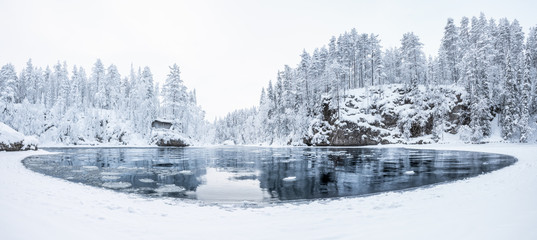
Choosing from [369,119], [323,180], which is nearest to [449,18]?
[369,119]

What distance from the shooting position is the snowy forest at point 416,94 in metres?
52.0

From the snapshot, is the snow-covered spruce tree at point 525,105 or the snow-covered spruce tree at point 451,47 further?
the snow-covered spruce tree at point 451,47

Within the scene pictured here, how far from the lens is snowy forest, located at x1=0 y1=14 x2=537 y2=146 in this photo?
5353 centimetres

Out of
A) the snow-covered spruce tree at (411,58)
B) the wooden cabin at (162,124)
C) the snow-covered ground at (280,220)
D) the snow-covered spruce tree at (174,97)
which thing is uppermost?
the snow-covered spruce tree at (411,58)

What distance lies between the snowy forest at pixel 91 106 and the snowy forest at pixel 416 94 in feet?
106

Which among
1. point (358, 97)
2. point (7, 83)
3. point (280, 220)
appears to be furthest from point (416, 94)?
point (7, 83)

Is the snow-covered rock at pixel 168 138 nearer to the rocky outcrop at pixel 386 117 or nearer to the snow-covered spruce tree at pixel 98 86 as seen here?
the snow-covered spruce tree at pixel 98 86

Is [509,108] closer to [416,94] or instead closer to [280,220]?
[416,94]

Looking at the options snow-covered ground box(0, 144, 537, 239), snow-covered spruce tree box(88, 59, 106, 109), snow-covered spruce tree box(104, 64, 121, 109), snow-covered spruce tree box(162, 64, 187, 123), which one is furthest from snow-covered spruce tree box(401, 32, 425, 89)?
snow-covered spruce tree box(88, 59, 106, 109)

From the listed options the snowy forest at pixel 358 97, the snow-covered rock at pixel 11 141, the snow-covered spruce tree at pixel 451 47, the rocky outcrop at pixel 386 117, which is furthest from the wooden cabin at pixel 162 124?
the snow-covered spruce tree at pixel 451 47

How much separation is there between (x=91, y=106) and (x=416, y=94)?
9653 cm

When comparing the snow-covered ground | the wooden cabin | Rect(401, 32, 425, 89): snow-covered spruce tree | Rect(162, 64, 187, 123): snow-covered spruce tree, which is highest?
Rect(401, 32, 425, 89): snow-covered spruce tree

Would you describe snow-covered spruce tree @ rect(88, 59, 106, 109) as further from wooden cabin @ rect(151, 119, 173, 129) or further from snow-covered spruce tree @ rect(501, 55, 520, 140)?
snow-covered spruce tree @ rect(501, 55, 520, 140)

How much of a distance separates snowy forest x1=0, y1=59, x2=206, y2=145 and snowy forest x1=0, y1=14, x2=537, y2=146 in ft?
1.05
